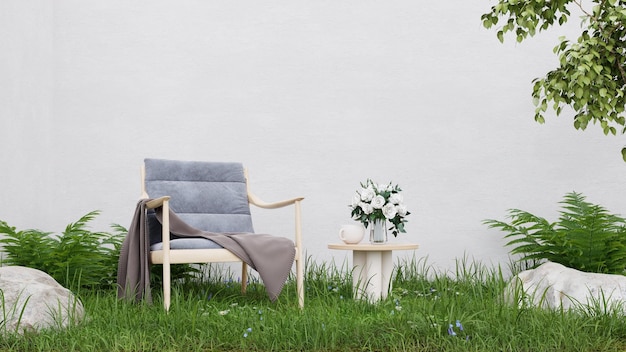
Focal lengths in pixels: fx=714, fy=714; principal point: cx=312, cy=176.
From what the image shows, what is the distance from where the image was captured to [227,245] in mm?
3307

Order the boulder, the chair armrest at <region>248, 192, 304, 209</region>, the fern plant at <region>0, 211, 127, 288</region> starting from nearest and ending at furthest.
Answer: the boulder → the chair armrest at <region>248, 192, 304, 209</region> → the fern plant at <region>0, 211, 127, 288</region>

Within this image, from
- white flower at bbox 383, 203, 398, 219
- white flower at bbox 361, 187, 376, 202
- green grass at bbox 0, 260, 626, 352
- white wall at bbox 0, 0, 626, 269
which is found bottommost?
green grass at bbox 0, 260, 626, 352

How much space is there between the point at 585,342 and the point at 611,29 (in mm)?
1604

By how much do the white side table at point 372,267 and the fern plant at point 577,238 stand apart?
95 centimetres

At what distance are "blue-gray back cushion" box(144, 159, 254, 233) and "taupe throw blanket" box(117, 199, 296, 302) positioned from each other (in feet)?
0.82

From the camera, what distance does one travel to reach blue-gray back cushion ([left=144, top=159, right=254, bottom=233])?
3.73 m

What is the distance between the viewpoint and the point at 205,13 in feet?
14.8

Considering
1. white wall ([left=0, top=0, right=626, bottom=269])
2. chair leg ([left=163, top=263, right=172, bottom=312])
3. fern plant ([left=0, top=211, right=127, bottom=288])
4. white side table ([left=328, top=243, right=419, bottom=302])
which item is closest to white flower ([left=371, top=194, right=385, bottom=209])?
white side table ([left=328, top=243, right=419, bottom=302])

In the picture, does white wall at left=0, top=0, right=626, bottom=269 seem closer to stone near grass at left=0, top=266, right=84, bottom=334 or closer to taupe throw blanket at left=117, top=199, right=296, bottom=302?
taupe throw blanket at left=117, top=199, right=296, bottom=302

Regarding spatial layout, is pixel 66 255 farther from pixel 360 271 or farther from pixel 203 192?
pixel 360 271

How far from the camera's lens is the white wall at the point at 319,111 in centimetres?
441

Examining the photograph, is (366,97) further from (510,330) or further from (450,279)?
(510,330)

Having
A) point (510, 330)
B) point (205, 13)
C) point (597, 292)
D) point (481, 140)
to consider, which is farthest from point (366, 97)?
point (510, 330)

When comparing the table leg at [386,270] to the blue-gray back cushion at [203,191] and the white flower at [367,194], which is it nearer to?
the white flower at [367,194]
